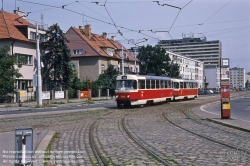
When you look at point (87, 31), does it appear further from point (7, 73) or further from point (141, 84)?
point (141, 84)

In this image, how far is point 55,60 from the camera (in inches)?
2064

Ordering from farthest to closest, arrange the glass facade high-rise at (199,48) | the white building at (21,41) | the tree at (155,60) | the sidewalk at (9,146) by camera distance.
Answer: the glass facade high-rise at (199,48), the tree at (155,60), the white building at (21,41), the sidewalk at (9,146)

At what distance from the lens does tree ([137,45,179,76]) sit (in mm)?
85750

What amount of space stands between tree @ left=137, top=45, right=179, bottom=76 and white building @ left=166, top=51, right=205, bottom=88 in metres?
24.2

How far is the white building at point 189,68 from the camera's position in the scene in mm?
115600

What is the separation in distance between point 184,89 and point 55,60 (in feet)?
59.0

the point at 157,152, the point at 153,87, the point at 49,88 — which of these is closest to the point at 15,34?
the point at 49,88

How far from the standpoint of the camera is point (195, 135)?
1306cm

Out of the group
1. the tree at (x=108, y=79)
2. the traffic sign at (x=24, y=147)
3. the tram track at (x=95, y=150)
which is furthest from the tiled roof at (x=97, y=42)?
the traffic sign at (x=24, y=147)

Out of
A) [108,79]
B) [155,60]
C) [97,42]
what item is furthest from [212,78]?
[108,79]

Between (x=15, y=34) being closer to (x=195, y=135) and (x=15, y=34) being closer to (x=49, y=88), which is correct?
(x=49, y=88)

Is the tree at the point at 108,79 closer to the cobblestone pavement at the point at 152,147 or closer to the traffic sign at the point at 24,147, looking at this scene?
the cobblestone pavement at the point at 152,147

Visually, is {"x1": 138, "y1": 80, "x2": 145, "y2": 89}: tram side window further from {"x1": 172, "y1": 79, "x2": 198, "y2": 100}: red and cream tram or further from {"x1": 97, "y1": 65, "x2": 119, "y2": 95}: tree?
{"x1": 97, "y1": 65, "x2": 119, "y2": 95}: tree

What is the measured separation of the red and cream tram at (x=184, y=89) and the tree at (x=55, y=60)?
16610mm
